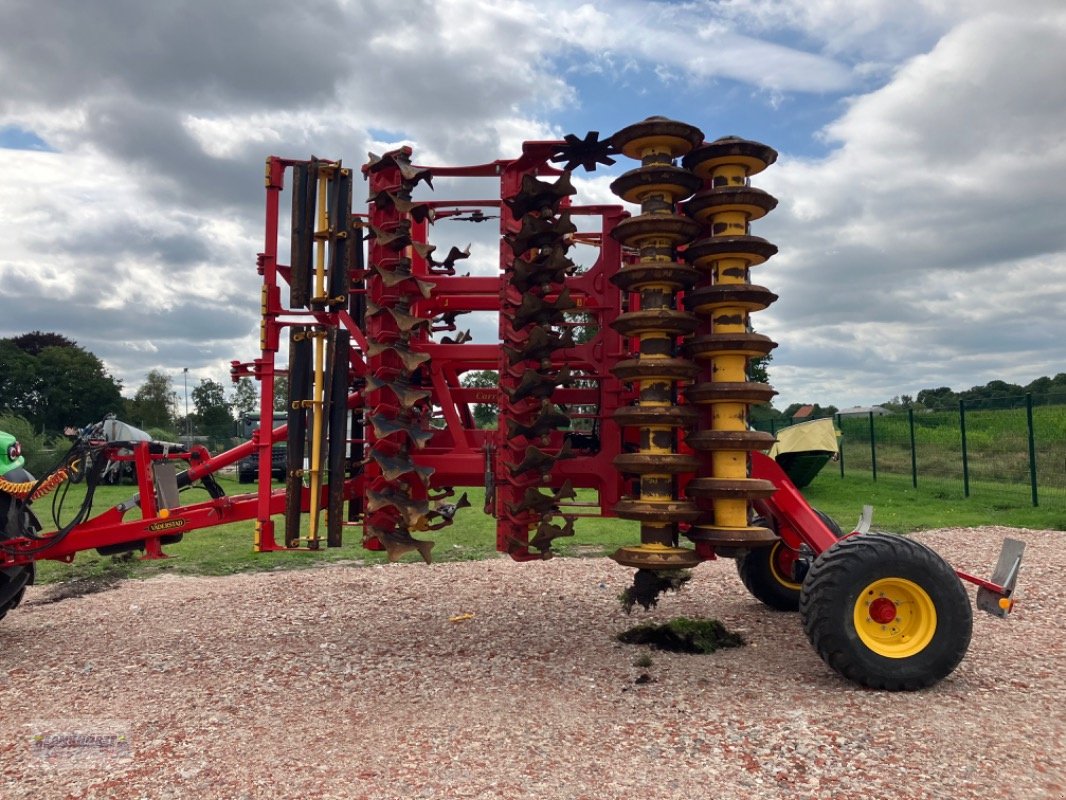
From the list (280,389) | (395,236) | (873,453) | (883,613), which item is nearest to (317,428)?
(395,236)

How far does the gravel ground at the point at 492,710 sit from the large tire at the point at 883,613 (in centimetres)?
15

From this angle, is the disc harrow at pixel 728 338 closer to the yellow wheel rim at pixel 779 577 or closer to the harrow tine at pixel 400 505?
the harrow tine at pixel 400 505

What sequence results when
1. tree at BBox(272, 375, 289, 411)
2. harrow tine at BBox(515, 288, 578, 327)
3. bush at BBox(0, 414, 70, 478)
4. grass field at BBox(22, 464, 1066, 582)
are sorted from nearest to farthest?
harrow tine at BBox(515, 288, 578, 327) → tree at BBox(272, 375, 289, 411) → grass field at BBox(22, 464, 1066, 582) → bush at BBox(0, 414, 70, 478)

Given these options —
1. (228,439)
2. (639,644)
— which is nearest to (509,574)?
(639,644)

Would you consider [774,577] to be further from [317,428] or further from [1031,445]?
[1031,445]

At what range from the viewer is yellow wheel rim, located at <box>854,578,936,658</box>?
15.5 ft

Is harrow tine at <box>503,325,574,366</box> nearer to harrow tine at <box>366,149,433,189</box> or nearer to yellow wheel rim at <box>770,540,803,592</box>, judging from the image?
Answer: harrow tine at <box>366,149,433,189</box>

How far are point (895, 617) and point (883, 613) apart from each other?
0.09 meters

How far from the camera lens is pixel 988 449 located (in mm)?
16516

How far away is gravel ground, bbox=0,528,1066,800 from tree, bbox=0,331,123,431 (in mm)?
52596

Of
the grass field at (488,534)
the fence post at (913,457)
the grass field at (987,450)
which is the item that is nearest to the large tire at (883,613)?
the grass field at (488,534)

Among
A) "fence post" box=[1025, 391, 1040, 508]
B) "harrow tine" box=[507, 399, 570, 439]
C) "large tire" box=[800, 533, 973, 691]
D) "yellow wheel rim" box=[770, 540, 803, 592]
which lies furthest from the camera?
"fence post" box=[1025, 391, 1040, 508]

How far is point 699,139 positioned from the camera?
4965 mm

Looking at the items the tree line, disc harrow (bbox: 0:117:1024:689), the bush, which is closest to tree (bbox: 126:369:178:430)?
the tree line
